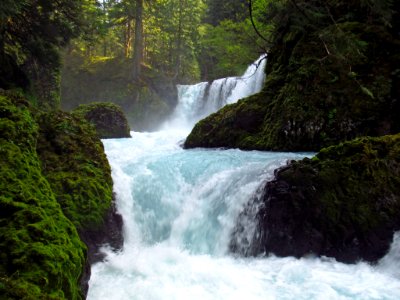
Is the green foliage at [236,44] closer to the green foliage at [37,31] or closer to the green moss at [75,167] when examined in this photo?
the green foliage at [37,31]

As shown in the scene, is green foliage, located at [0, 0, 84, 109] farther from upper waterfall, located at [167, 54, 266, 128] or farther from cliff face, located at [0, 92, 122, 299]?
upper waterfall, located at [167, 54, 266, 128]

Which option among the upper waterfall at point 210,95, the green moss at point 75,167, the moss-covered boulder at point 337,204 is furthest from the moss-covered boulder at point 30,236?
the upper waterfall at point 210,95

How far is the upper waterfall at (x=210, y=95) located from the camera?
70.7ft

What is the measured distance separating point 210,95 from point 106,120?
365 inches

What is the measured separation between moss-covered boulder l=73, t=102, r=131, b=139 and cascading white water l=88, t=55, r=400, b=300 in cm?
908

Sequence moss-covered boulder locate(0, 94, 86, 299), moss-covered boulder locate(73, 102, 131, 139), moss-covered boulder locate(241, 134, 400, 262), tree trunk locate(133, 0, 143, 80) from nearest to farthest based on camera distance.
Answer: moss-covered boulder locate(0, 94, 86, 299)
moss-covered boulder locate(241, 134, 400, 262)
moss-covered boulder locate(73, 102, 131, 139)
tree trunk locate(133, 0, 143, 80)

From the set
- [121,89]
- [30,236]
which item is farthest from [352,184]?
[121,89]

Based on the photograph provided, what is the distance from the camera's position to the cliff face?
3.19 m

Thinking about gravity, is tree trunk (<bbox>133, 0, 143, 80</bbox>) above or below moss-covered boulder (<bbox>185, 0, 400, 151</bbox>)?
above

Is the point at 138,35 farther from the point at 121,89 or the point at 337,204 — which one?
the point at 337,204

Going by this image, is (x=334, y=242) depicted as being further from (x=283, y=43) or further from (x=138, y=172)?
(x=283, y=43)

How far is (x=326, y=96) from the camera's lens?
10.8 meters

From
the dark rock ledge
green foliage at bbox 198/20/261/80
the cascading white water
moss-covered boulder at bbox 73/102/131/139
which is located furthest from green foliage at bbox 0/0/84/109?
green foliage at bbox 198/20/261/80

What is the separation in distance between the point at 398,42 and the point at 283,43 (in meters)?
4.02
